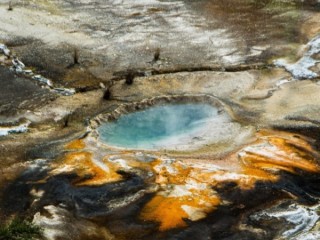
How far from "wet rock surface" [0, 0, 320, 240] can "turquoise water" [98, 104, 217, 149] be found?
0.62 feet

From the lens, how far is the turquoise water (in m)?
9.29

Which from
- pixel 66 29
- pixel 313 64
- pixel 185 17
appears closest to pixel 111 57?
pixel 66 29

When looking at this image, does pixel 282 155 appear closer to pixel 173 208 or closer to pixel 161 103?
pixel 173 208

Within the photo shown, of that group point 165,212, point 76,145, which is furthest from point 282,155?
point 76,145

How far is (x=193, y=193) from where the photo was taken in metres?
7.89

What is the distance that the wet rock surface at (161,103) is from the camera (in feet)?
24.4

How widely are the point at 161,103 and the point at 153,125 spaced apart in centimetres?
75

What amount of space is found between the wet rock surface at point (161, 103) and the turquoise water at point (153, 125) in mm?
190

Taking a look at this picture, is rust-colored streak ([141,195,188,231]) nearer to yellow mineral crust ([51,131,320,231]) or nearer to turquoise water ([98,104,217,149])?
yellow mineral crust ([51,131,320,231])

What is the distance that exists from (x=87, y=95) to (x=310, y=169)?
14.0 feet

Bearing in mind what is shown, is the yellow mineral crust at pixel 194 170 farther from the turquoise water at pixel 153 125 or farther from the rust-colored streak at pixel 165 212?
the turquoise water at pixel 153 125

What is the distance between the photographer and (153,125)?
32.0 feet

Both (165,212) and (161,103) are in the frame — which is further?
(161,103)

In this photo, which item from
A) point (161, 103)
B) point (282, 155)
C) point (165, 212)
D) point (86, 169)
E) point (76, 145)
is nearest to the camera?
point (165, 212)
